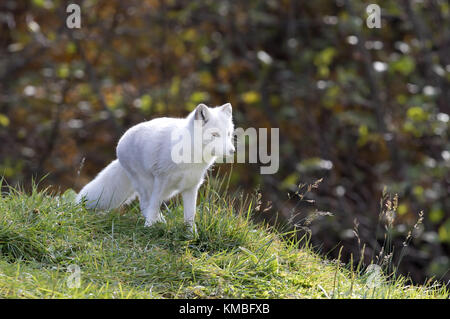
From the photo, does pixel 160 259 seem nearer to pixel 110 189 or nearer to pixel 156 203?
pixel 156 203

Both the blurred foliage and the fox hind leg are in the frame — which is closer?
the fox hind leg

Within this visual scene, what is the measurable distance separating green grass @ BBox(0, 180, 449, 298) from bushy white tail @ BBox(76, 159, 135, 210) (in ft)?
1.22

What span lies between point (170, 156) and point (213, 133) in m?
0.36

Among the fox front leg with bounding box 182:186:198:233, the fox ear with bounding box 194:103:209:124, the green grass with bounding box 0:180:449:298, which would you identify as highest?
the fox ear with bounding box 194:103:209:124

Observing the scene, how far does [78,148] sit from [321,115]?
4690mm

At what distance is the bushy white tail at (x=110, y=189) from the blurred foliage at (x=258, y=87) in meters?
3.76

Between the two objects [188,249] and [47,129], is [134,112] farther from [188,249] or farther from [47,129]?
[188,249]

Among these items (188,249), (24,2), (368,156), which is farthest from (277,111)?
(188,249)

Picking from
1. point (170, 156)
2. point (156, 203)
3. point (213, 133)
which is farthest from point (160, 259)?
point (213, 133)

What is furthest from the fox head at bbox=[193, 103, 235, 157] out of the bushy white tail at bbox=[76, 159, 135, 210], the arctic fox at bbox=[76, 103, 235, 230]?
the bushy white tail at bbox=[76, 159, 135, 210]

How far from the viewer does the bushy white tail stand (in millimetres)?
4957

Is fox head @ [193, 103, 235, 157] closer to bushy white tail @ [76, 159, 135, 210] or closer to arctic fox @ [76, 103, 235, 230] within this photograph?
arctic fox @ [76, 103, 235, 230]

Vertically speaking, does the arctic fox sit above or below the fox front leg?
above

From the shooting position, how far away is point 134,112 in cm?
1091
